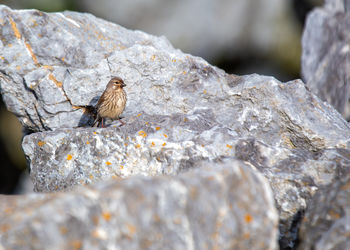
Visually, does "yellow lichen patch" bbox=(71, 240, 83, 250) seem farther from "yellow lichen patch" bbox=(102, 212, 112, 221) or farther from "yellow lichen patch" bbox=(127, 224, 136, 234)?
"yellow lichen patch" bbox=(127, 224, 136, 234)

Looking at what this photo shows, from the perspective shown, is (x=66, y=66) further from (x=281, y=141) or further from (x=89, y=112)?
(x=281, y=141)

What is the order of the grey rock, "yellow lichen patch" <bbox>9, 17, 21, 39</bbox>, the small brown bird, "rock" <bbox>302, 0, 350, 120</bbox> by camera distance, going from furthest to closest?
the grey rock < "rock" <bbox>302, 0, 350, 120</bbox> < "yellow lichen patch" <bbox>9, 17, 21, 39</bbox> < the small brown bird

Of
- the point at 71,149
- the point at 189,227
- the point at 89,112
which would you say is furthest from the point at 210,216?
the point at 89,112

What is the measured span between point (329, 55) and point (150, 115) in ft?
25.5

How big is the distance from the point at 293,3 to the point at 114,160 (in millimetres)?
14487

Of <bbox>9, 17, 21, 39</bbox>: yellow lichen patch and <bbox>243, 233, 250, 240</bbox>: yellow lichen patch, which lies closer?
<bbox>243, 233, 250, 240</bbox>: yellow lichen patch

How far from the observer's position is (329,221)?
Answer: 5.11 m

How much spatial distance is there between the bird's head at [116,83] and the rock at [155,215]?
3738 millimetres

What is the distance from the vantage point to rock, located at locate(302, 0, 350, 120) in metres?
12.6

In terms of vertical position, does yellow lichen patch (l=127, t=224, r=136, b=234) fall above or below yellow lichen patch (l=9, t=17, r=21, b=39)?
below

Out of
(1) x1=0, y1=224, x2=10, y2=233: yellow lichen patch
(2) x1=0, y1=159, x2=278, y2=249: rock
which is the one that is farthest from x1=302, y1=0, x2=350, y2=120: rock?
(1) x1=0, y1=224, x2=10, y2=233: yellow lichen patch

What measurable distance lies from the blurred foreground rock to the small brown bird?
0.42m

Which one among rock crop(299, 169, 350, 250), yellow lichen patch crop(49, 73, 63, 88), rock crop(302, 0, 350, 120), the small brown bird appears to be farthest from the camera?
rock crop(302, 0, 350, 120)

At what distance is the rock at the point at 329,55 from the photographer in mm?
12633
